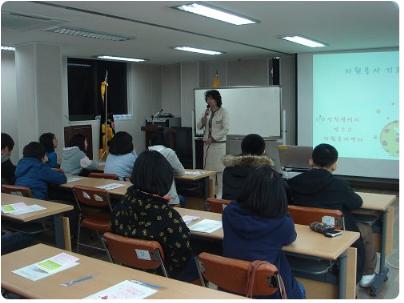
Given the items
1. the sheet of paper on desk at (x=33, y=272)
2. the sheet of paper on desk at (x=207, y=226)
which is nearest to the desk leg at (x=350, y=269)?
the sheet of paper on desk at (x=207, y=226)

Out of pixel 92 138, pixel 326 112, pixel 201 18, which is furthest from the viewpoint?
pixel 92 138

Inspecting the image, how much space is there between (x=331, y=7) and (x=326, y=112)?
12.8ft

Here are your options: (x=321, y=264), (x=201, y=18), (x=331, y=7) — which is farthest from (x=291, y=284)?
(x=201, y=18)

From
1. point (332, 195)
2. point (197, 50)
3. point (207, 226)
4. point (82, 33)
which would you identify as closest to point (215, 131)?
point (197, 50)

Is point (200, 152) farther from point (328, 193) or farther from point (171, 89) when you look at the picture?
point (328, 193)

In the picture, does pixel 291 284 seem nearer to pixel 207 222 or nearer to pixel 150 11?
pixel 207 222

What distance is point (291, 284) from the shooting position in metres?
2.22

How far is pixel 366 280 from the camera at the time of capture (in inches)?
135

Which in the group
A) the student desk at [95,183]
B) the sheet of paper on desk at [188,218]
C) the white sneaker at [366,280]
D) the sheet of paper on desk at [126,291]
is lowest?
the white sneaker at [366,280]

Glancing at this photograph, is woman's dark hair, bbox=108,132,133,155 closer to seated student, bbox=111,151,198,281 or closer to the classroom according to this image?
the classroom

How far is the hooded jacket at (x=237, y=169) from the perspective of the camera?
3.31 metres

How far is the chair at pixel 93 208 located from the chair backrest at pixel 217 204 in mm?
938

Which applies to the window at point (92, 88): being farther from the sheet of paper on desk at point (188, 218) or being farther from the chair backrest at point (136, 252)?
the chair backrest at point (136, 252)

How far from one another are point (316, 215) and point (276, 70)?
19.2ft
